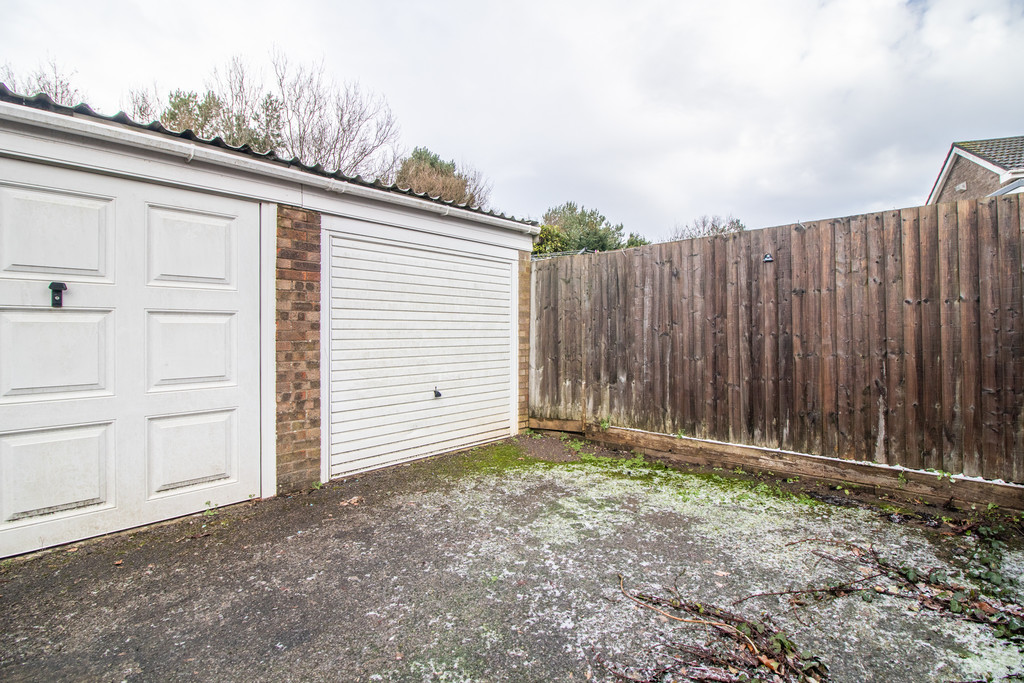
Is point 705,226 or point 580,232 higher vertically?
point 705,226

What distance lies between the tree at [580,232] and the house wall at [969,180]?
792 centimetres

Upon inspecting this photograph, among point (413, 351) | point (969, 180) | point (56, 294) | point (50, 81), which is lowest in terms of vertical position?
point (413, 351)

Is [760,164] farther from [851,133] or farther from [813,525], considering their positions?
[813,525]

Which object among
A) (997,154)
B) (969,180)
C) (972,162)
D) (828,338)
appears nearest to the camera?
(828,338)

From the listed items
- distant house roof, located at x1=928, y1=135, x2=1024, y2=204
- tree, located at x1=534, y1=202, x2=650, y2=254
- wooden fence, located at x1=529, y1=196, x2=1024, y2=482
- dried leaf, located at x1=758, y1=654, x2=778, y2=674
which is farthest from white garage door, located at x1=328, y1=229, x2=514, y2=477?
distant house roof, located at x1=928, y1=135, x2=1024, y2=204

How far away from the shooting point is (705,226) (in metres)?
22.1

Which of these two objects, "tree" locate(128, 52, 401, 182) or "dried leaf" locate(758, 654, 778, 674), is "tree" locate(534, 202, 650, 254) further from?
"dried leaf" locate(758, 654, 778, 674)

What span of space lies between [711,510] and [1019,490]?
77.2 inches

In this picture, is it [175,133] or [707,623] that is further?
[175,133]

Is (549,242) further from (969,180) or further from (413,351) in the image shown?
(969,180)

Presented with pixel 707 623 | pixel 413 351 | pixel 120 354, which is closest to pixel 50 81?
pixel 120 354

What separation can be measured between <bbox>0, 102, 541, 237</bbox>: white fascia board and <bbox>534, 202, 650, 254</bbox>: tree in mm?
7558

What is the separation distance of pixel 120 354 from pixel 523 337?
392 cm

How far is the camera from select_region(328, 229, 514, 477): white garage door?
4.19 m
